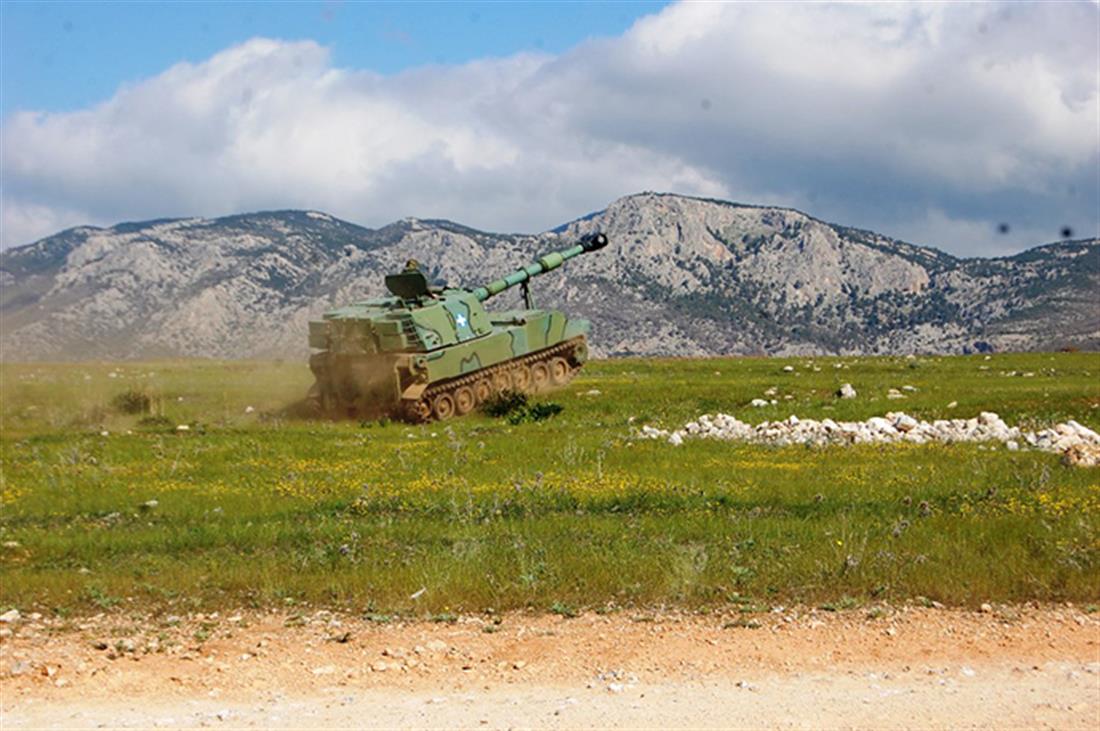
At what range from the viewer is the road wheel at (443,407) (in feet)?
108

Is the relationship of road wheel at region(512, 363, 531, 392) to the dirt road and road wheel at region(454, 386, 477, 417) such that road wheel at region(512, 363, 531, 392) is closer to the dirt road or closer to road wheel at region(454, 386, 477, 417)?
→ road wheel at region(454, 386, 477, 417)

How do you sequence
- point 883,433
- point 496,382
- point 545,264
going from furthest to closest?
point 545,264, point 496,382, point 883,433

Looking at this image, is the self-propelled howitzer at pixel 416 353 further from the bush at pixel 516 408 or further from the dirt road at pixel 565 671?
the dirt road at pixel 565 671

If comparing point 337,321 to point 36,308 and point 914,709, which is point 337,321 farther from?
point 36,308

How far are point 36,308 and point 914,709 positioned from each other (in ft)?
221

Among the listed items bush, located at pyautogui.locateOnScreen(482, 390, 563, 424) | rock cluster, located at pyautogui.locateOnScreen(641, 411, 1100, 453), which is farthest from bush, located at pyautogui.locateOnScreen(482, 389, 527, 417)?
rock cluster, located at pyautogui.locateOnScreen(641, 411, 1100, 453)

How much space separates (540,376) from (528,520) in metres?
23.2

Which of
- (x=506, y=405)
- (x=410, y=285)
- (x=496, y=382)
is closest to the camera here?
(x=506, y=405)

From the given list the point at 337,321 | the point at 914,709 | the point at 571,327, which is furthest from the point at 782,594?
the point at 571,327

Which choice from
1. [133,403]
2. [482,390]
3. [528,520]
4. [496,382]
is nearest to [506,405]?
[482,390]

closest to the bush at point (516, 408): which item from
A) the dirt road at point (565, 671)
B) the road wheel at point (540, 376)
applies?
the road wheel at point (540, 376)

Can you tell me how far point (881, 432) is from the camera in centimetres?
2384

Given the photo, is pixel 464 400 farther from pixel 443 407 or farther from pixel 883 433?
pixel 883 433

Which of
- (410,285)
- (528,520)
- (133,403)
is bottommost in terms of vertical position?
(528,520)
